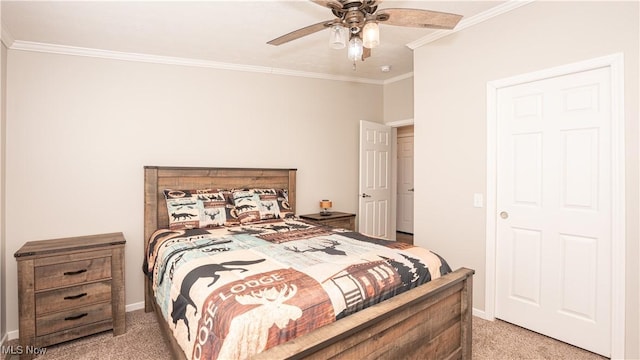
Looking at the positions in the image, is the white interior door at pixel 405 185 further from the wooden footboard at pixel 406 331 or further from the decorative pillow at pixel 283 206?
the wooden footboard at pixel 406 331

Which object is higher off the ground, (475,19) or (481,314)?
(475,19)

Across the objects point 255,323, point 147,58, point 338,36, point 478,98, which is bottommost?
point 255,323

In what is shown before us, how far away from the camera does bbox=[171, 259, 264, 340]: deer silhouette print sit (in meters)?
1.59

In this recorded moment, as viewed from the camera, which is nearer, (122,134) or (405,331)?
(405,331)

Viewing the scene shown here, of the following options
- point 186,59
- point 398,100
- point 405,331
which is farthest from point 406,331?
point 398,100

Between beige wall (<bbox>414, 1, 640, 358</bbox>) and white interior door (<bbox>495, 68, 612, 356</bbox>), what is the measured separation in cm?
13

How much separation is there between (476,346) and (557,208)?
120cm

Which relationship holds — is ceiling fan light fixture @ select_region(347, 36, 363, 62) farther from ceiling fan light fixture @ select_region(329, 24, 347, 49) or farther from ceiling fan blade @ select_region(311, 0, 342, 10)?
ceiling fan blade @ select_region(311, 0, 342, 10)

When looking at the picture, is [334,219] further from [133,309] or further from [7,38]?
[7,38]

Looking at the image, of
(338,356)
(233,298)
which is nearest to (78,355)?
(233,298)

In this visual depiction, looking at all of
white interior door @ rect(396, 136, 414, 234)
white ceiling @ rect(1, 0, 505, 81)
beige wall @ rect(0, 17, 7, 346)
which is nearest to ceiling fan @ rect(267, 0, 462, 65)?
white ceiling @ rect(1, 0, 505, 81)

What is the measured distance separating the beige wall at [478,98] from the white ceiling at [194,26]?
28 cm

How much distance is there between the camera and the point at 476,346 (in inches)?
91.8

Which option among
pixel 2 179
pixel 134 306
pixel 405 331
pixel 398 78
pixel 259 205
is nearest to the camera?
pixel 405 331
